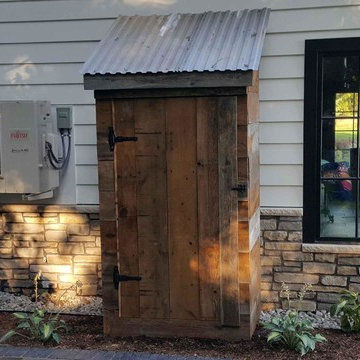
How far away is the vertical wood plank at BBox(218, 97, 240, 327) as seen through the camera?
14.6ft

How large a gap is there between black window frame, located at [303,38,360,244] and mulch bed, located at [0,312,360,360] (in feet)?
2.97

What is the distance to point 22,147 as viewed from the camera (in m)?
5.33

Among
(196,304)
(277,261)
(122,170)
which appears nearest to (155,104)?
(122,170)

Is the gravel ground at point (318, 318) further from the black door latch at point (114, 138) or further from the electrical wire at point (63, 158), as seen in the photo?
the electrical wire at point (63, 158)

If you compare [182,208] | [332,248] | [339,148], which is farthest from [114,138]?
[332,248]

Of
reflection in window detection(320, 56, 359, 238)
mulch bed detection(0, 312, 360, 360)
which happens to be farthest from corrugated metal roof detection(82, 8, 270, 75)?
mulch bed detection(0, 312, 360, 360)

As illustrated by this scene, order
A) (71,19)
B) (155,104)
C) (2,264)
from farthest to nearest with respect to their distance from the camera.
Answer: (2,264) → (71,19) → (155,104)

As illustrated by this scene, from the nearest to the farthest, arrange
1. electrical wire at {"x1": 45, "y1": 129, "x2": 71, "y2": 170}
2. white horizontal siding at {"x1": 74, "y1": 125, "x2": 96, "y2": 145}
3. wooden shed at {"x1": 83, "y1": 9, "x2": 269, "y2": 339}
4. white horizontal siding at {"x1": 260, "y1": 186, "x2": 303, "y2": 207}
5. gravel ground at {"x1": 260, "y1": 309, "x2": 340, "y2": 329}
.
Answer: wooden shed at {"x1": 83, "y1": 9, "x2": 269, "y2": 339} < gravel ground at {"x1": 260, "y1": 309, "x2": 340, "y2": 329} < white horizontal siding at {"x1": 260, "y1": 186, "x2": 303, "y2": 207} < electrical wire at {"x1": 45, "y1": 129, "x2": 71, "y2": 170} < white horizontal siding at {"x1": 74, "y1": 125, "x2": 96, "y2": 145}

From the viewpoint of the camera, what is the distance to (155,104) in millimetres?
4543

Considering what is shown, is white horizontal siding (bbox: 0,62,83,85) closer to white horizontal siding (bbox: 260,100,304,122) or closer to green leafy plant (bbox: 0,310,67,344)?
white horizontal siding (bbox: 260,100,304,122)

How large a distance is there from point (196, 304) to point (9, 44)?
9.96ft

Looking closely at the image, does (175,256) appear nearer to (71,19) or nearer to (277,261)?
(277,261)

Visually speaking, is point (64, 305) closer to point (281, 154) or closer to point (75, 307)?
point (75, 307)

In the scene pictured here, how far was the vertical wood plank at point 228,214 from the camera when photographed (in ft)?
14.6
